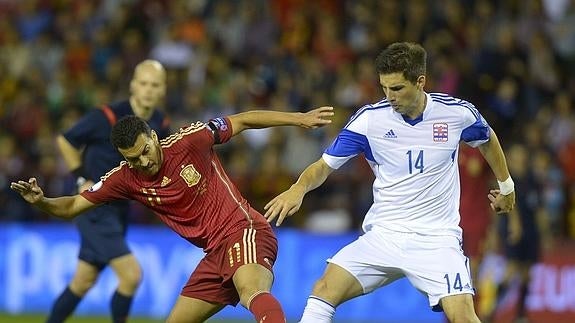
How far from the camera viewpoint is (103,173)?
9.87 metres

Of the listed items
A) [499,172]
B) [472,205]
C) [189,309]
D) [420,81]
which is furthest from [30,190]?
[472,205]

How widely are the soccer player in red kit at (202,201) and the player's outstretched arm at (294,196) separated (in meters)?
0.29

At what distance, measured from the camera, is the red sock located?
286 inches

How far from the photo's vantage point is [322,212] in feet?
49.0

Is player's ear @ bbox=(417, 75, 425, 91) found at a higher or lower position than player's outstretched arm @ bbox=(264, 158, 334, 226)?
higher

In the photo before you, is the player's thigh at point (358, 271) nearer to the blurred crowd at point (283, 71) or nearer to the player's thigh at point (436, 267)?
the player's thigh at point (436, 267)

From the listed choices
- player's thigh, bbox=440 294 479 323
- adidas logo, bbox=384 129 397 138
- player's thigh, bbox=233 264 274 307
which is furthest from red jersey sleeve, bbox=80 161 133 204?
player's thigh, bbox=440 294 479 323

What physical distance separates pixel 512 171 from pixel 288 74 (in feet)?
14.4

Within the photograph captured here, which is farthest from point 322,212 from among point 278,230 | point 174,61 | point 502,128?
point 174,61

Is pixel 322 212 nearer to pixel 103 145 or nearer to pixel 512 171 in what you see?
pixel 512 171

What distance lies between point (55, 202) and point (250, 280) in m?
1.35

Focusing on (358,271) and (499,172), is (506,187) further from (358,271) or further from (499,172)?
(358,271)

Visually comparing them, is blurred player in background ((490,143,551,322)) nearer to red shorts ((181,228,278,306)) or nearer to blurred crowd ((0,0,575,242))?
blurred crowd ((0,0,575,242))

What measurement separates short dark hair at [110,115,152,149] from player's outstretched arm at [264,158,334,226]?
3.03 ft
